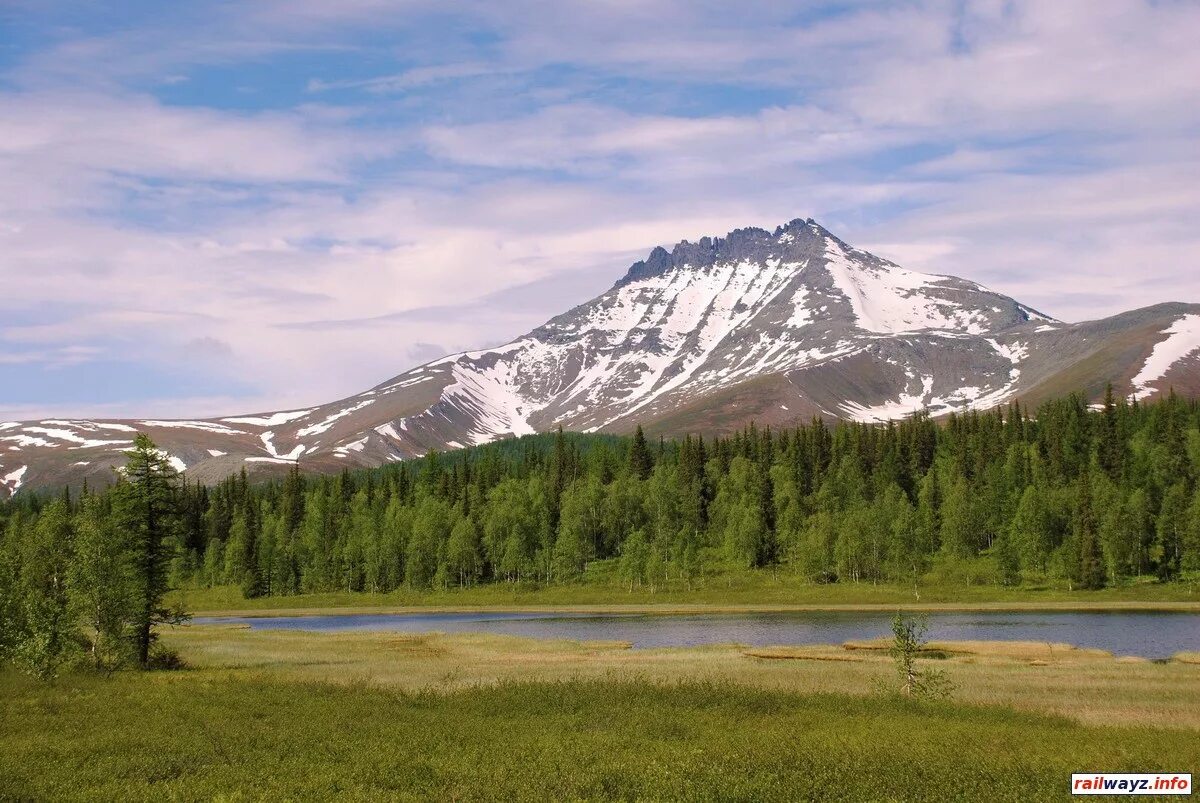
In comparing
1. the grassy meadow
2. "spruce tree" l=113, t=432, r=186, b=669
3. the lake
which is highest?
"spruce tree" l=113, t=432, r=186, b=669

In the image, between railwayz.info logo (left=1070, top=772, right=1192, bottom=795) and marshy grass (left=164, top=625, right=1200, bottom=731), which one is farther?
marshy grass (left=164, top=625, right=1200, bottom=731)

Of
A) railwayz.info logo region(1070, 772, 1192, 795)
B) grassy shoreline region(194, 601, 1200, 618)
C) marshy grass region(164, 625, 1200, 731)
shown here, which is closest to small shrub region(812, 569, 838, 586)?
grassy shoreline region(194, 601, 1200, 618)

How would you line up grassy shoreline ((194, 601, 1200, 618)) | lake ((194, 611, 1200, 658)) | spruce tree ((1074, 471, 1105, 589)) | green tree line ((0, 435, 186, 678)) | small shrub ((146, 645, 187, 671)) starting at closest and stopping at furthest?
green tree line ((0, 435, 186, 678)) → small shrub ((146, 645, 187, 671)) → lake ((194, 611, 1200, 658)) → grassy shoreline ((194, 601, 1200, 618)) → spruce tree ((1074, 471, 1105, 589))

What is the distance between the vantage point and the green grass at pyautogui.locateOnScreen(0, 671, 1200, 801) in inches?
1002

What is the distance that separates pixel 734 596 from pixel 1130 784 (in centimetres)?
11854

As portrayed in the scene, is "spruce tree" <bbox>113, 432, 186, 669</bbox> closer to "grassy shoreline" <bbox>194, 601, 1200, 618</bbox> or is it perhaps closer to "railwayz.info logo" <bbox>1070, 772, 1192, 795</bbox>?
"railwayz.info logo" <bbox>1070, 772, 1192, 795</bbox>

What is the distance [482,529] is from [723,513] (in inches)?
1774

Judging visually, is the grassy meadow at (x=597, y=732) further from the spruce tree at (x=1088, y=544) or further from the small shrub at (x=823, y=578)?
the small shrub at (x=823, y=578)

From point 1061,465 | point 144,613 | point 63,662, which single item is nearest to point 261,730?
point 63,662

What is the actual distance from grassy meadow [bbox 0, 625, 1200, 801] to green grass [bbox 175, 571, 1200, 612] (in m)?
68.3

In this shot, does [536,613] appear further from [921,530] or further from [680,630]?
[921,530]

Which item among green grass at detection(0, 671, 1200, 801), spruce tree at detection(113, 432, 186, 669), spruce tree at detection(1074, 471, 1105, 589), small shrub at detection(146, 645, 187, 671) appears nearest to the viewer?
green grass at detection(0, 671, 1200, 801)

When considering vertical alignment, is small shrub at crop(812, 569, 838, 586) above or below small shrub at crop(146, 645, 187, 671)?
below

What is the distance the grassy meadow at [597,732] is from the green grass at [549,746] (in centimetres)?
11
